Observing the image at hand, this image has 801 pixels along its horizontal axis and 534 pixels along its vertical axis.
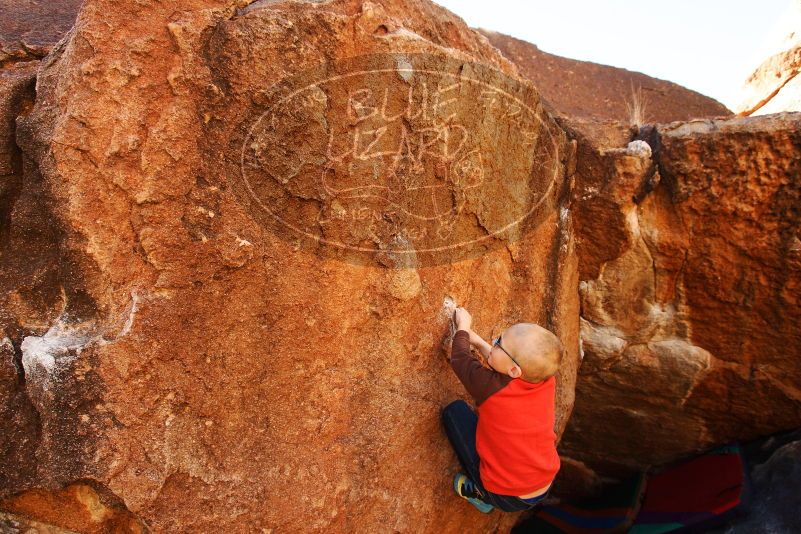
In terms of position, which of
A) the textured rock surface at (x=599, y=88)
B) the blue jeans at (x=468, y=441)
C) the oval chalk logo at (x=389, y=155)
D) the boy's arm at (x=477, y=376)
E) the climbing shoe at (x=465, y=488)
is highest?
the textured rock surface at (x=599, y=88)

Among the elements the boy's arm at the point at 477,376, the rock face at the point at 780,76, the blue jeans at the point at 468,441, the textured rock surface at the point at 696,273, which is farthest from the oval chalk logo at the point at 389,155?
the rock face at the point at 780,76

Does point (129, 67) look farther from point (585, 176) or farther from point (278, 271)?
point (585, 176)

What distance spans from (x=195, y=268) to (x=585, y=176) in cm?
155

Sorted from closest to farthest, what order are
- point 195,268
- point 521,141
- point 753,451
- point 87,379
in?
point 87,379
point 195,268
point 521,141
point 753,451

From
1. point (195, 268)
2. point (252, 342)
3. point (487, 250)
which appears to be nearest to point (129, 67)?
point (195, 268)

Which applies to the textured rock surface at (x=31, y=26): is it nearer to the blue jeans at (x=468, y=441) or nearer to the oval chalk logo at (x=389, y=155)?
the oval chalk logo at (x=389, y=155)

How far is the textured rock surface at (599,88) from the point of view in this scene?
4367 mm

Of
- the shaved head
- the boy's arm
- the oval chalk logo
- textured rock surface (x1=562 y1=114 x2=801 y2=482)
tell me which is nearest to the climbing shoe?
the boy's arm

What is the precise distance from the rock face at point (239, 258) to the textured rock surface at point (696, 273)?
788mm

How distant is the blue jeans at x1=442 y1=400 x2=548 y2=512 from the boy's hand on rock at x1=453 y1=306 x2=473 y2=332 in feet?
0.80

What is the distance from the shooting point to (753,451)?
9.28 feet

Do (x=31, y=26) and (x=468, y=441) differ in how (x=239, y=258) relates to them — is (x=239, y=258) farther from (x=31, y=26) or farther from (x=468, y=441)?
(x=31, y=26)

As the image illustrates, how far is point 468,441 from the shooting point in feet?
5.70

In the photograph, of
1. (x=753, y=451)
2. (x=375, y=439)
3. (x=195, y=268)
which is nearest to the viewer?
(x=195, y=268)
